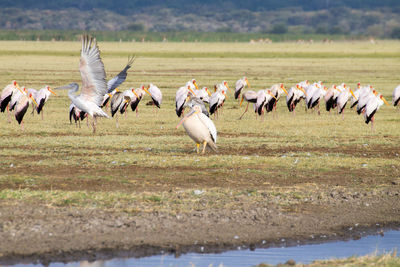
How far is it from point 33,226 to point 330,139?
10.6 metres

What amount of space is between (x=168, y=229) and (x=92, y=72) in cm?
725

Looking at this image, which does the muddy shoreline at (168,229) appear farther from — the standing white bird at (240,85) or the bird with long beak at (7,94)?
the standing white bird at (240,85)

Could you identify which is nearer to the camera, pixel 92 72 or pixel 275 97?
pixel 92 72

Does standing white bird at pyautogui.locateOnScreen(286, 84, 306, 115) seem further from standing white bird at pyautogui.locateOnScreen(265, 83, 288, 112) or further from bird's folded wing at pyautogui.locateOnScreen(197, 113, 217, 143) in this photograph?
bird's folded wing at pyautogui.locateOnScreen(197, 113, 217, 143)

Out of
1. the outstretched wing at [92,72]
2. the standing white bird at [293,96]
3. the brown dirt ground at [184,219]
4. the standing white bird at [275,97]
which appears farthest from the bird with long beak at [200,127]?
the standing white bird at [293,96]

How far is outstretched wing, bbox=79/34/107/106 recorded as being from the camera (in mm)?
15691

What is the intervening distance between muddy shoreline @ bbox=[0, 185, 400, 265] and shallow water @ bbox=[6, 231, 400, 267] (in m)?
0.16

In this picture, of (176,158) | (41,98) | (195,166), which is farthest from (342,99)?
(195,166)

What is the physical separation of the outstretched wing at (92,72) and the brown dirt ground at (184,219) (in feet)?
10.4

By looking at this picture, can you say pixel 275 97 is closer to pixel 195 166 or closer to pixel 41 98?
pixel 41 98

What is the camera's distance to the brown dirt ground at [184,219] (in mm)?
9008

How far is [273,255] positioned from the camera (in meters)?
9.09

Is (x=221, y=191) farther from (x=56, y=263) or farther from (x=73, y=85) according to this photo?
(x=73, y=85)

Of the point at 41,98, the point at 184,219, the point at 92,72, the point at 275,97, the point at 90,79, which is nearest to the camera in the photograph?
the point at 184,219
